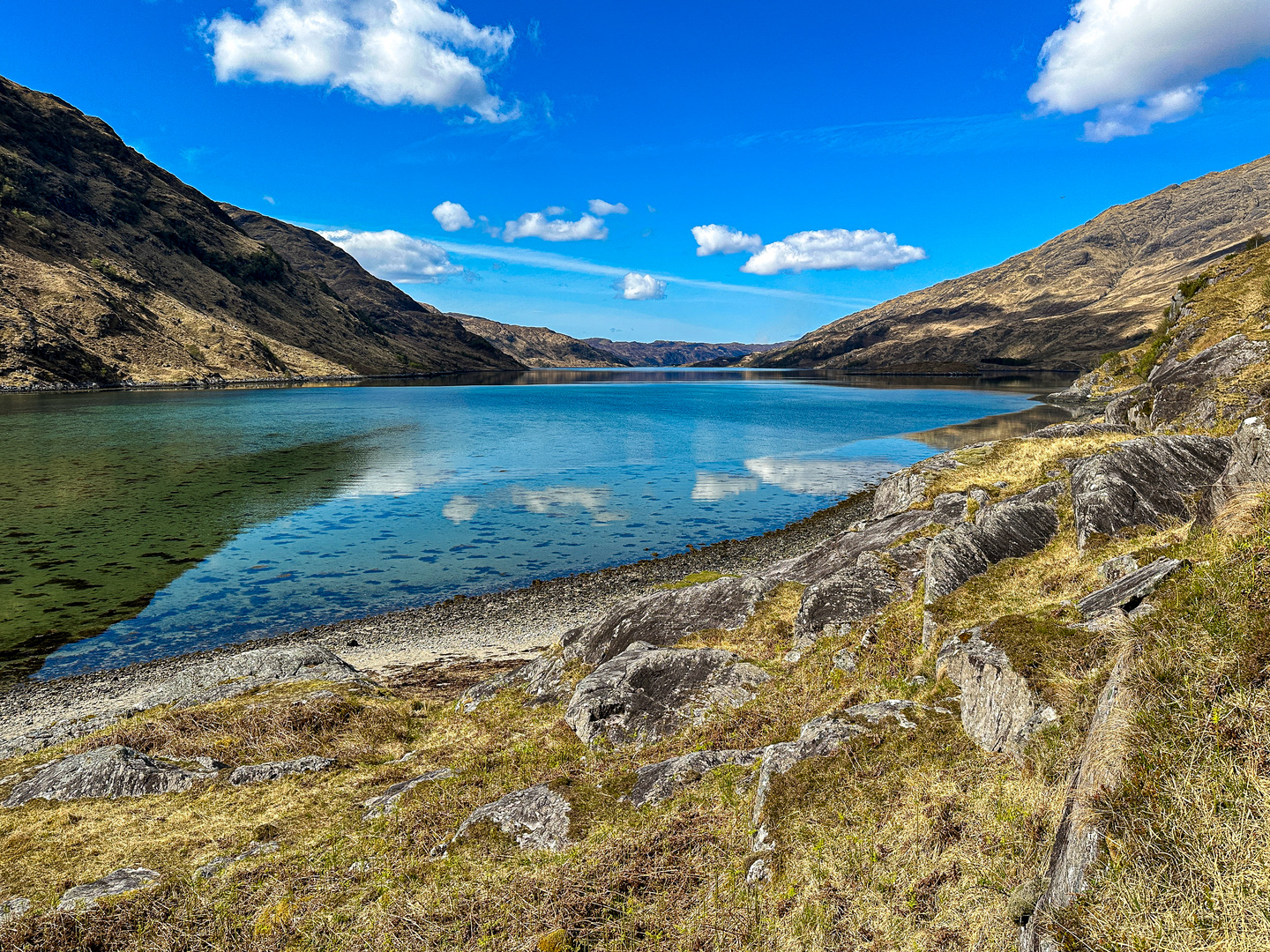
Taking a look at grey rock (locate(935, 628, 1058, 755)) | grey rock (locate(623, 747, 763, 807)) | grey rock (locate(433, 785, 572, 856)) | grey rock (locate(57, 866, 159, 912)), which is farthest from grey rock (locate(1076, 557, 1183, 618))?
grey rock (locate(57, 866, 159, 912))

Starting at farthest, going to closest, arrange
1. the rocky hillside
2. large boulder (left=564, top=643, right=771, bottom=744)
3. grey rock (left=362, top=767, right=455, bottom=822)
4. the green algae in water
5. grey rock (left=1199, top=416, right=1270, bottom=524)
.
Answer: the green algae in water, large boulder (left=564, top=643, right=771, bottom=744), grey rock (left=362, top=767, right=455, bottom=822), grey rock (left=1199, top=416, right=1270, bottom=524), the rocky hillside

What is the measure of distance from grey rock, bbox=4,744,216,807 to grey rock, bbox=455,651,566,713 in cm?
629

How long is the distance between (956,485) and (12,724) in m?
31.9

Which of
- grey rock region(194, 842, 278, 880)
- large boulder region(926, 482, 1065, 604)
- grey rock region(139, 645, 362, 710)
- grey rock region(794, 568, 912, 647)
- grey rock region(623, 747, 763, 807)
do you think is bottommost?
grey rock region(139, 645, 362, 710)

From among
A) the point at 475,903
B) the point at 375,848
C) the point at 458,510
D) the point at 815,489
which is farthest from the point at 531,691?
the point at 815,489

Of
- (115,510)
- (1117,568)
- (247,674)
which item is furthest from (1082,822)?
(115,510)

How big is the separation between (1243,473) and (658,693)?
38.6ft

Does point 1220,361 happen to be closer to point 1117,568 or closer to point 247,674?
point 1117,568

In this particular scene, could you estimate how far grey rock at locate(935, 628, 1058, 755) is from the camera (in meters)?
7.89

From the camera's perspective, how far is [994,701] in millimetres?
8578

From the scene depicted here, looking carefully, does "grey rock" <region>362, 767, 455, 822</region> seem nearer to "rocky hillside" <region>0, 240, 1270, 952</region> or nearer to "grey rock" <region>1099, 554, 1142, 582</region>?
"rocky hillside" <region>0, 240, 1270, 952</region>

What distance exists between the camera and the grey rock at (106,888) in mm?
8617

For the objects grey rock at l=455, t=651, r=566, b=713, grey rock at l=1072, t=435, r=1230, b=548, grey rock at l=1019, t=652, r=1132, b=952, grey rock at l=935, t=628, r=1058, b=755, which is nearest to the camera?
grey rock at l=1019, t=652, r=1132, b=952

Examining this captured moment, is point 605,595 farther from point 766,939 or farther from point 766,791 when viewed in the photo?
point 766,939
